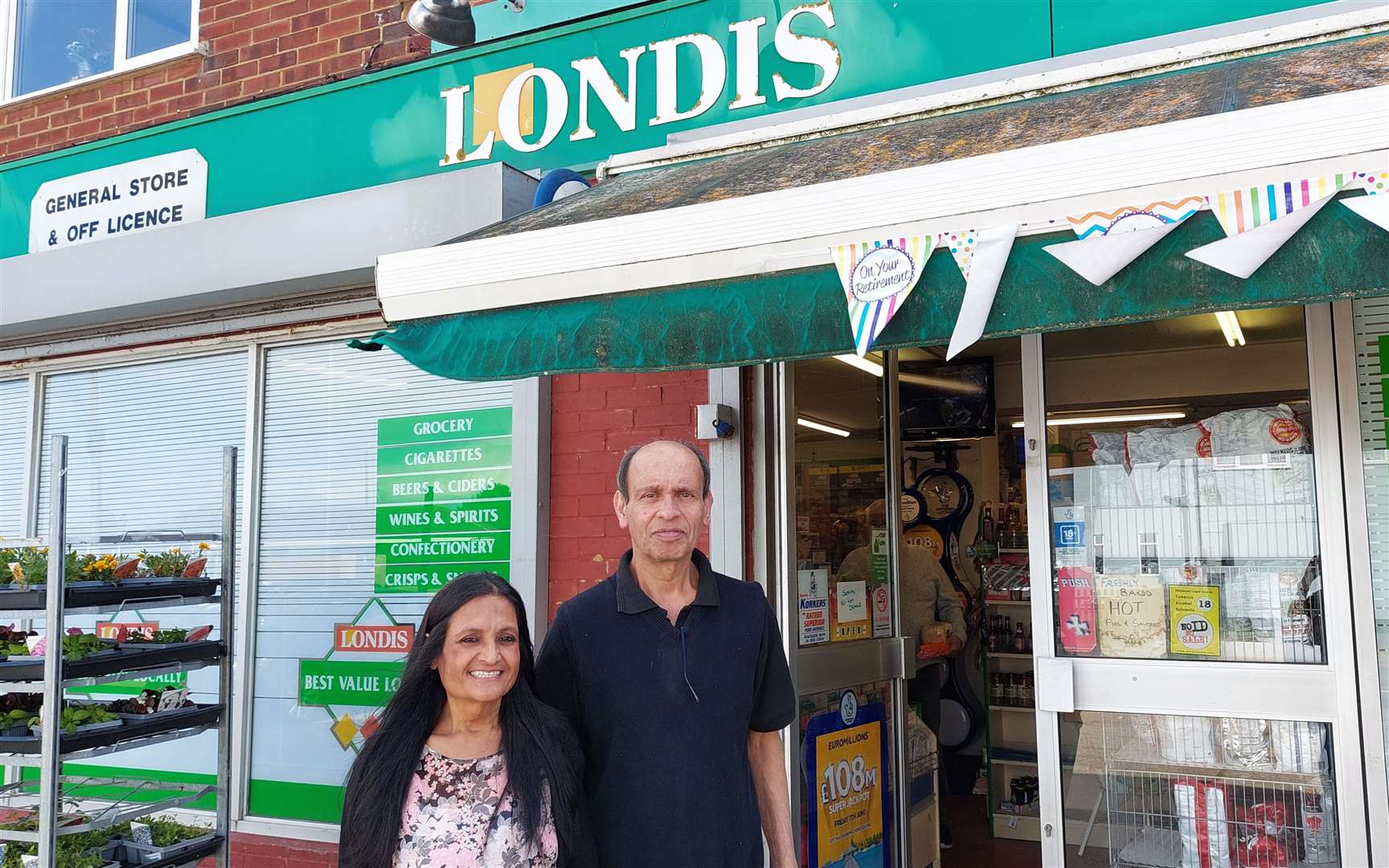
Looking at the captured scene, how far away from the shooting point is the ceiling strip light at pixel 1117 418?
12.3 feet

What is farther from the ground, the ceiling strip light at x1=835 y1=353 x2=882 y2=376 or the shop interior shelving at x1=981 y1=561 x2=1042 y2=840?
the ceiling strip light at x1=835 y1=353 x2=882 y2=376

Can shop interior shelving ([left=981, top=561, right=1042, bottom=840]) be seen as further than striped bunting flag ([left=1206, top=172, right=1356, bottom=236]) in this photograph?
Yes

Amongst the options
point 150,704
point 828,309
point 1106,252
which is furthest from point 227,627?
point 1106,252

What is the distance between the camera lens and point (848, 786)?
4.52 m

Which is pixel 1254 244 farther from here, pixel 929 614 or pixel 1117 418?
pixel 929 614

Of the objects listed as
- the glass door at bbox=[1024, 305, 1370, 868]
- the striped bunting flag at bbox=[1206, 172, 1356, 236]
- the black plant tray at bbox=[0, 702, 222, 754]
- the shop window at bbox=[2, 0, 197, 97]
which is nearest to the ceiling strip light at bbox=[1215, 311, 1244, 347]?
the glass door at bbox=[1024, 305, 1370, 868]

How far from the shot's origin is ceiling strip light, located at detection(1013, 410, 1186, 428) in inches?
147

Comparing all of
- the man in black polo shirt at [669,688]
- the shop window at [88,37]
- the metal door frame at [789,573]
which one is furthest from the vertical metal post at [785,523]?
the shop window at [88,37]

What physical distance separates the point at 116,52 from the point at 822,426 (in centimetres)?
477

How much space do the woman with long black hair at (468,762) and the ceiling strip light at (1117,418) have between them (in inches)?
85.1

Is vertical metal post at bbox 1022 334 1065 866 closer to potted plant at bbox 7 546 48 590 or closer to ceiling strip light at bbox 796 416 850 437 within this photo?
ceiling strip light at bbox 796 416 850 437

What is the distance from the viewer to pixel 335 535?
5.39m

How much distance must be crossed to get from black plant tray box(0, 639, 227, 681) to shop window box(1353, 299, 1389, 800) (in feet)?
14.3

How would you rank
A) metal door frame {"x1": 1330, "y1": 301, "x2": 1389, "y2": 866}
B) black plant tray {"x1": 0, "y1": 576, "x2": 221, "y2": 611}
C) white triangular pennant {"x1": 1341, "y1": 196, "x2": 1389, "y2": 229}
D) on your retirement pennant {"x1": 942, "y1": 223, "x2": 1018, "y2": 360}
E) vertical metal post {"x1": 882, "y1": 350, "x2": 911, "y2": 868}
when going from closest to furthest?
white triangular pennant {"x1": 1341, "y1": 196, "x2": 1389, "y2": 229}, on your retirement pennant {"x1": 942, "y1": 223, "x2": 1018, "y2": 360}, metal door frame {"x1": 1330, "y1": 301, "x2": 1389, "y2": 866}, black plant tray {"x1": 0, "y1": 576, "x2": 221, "y2": 611}, vertical metal post {"x1": 882, "y1": 350, "x2": 911, "y2": 868}
